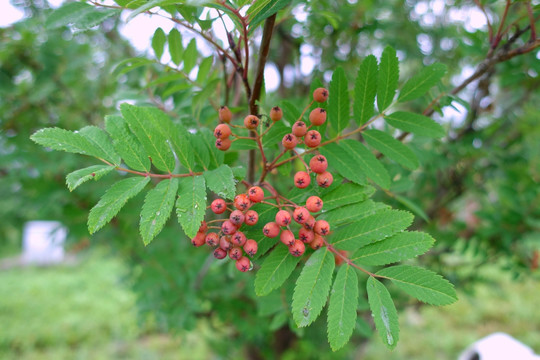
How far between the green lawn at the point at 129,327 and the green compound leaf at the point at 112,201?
3.07 metres

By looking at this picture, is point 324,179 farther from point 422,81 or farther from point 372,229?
point 422,81

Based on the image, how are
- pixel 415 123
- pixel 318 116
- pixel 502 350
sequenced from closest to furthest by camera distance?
pixel 318 116
pixel 415 123
pixel 502 350

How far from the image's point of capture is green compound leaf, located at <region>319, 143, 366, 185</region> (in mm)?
792

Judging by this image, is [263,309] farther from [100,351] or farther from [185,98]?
[100,351]

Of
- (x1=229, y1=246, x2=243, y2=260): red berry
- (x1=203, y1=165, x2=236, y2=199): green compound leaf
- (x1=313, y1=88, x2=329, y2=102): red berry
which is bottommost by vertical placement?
(x1=229, y1=246, x2=243, y2=260): red berry

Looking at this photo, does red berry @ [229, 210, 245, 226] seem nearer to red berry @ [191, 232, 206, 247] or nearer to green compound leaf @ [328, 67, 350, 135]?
red berry @ [191, 232, 206, 247]

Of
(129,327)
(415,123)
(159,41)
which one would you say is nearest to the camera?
(415,123)

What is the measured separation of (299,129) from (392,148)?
10.9 inches

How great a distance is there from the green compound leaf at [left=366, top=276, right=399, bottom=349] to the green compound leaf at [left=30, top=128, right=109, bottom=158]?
25.8 inches

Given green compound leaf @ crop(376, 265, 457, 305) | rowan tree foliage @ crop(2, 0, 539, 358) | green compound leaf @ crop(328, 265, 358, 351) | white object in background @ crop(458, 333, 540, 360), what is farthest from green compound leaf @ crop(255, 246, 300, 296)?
white object in background @ crop(458, 333, 540, 360)

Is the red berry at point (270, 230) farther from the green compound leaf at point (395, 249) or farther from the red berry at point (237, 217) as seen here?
the green compound leaf at point (395, 249)

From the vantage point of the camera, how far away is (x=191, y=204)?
68cm

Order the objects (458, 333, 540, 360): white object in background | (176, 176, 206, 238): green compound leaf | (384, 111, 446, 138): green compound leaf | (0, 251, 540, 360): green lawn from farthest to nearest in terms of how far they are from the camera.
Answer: (0, 251, 540, 360): green lawn
(458, 333, 540, 360): white object in background
(384, 111, 446, 138): green compound leaf
(176, 176, 206, 238): green compound leaf

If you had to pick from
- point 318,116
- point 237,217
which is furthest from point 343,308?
point 318,116
